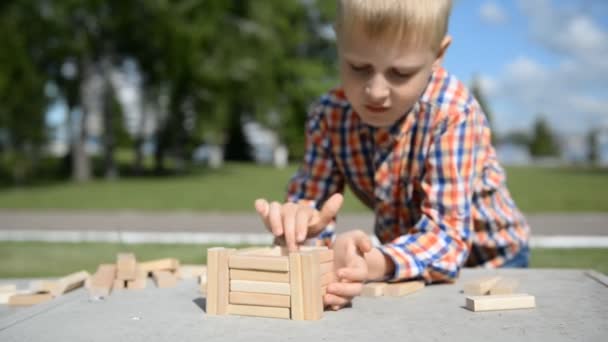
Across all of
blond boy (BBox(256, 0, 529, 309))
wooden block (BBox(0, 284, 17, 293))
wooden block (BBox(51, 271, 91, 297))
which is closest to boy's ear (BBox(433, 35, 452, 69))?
blond boy (BBox(256, 0, 529, 309))

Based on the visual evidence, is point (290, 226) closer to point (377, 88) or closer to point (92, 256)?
point (377, 88)

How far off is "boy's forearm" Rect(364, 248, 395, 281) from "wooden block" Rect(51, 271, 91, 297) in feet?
4.04

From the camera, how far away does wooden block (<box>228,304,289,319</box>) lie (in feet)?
6.77

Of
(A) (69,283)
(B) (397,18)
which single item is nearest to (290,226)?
(B) (397,18)

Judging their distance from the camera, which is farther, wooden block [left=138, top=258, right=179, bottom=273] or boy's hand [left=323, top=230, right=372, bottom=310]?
wooden block [left=138, top=258, right=179, bottom=273]

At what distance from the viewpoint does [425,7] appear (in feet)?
7.49

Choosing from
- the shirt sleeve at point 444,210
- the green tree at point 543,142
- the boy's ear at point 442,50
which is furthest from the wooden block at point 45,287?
the green tree at point 543,142

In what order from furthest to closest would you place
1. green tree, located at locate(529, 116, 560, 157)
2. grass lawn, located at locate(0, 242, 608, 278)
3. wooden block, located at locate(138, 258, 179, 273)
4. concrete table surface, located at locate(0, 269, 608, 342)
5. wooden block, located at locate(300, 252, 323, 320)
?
green tree, located at locate(529, 116, 560, 157), grass lawn, located at locate(0, 242, 608, 278), wooden block, located at locate(138, 258, 179, 273), wooden block, located at locate(300, 252, 323, 320), concrete table surface, located at locate(0, 269, 608, 342)

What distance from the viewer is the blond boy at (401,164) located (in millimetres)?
2264

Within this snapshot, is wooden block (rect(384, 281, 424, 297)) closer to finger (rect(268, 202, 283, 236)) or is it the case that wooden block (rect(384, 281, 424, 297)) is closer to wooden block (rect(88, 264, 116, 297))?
finger (rect(268, 202, 283, 236))

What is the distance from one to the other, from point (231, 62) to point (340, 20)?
19893mm

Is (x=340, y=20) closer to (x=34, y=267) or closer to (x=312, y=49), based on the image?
(x=34, y=267)

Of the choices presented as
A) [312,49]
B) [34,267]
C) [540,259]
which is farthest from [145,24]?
[312,49]

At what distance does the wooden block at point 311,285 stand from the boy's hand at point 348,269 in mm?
90
